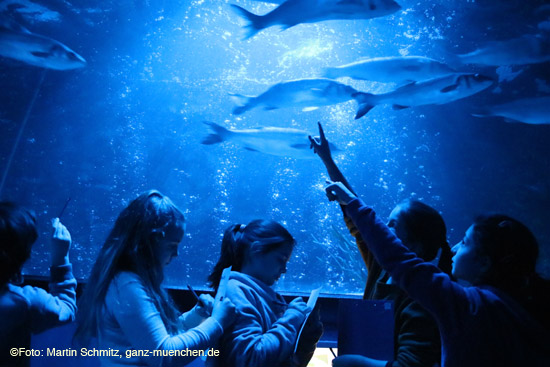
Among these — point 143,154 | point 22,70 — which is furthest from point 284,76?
point 22,70

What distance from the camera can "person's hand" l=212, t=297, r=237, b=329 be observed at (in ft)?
4.11

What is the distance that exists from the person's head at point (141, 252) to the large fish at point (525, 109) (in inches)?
239

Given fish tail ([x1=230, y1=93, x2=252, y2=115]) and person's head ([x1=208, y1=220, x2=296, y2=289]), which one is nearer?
person's head ([x1=208, y1=220, x2=296, y2=289])

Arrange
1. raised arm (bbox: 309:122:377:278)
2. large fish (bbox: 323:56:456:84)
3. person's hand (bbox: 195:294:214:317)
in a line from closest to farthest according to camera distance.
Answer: person's hand (bbox: 195:294:214:317), raised arm (bbox: 309:122:377:278), large fish (bbox: 323:56:456:84)

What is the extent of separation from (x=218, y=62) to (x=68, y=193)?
5.49 m

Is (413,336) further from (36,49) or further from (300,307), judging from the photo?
(36,49)

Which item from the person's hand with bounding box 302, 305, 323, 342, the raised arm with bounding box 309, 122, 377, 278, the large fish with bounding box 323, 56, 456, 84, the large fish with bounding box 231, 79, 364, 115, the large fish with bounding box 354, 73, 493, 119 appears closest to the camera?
the person's hand with bounding box 302, 305, 323, 342

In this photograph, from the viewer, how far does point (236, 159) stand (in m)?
11.3

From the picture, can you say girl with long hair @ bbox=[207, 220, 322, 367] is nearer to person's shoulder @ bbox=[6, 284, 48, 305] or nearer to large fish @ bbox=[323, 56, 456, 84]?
person's shoulder @ bbox=[6, 284, 48, 305]

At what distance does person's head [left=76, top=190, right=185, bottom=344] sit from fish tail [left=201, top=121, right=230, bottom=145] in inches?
127

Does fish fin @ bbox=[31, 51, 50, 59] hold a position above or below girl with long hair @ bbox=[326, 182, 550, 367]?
above

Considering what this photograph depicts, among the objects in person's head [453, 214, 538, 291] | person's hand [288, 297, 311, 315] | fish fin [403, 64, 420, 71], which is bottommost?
person's hand [288, 297, 311, 315]

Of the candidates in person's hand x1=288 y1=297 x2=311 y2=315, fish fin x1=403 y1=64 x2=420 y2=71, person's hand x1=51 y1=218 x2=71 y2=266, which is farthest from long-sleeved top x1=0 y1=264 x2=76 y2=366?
fish fin x1=403 y1=64 x2=420 y2=71

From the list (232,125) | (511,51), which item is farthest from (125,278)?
(232,125)
